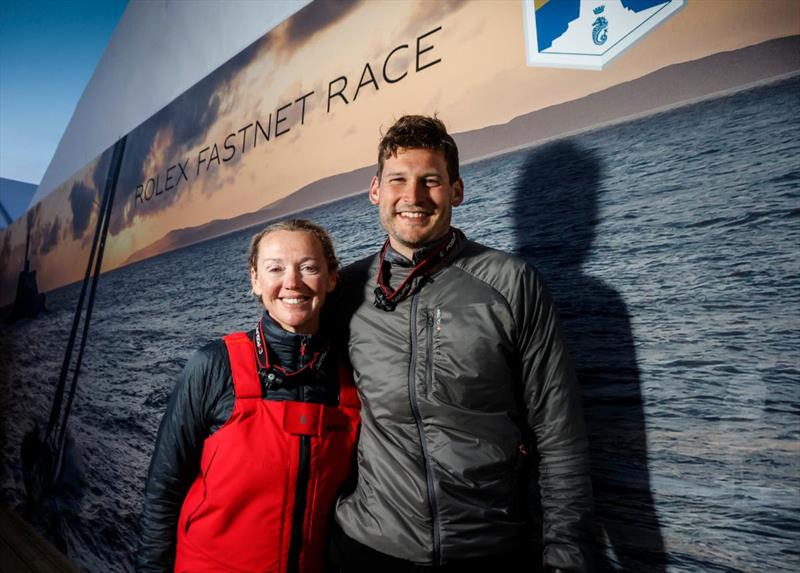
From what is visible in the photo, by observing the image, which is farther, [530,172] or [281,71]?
[281,71]

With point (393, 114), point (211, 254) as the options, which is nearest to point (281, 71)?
point (393, 114)

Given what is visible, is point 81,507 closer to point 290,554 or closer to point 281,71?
point 290,554

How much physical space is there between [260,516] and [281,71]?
A: 5.84ft

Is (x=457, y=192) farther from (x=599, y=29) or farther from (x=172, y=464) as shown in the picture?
(x=172, y=464)

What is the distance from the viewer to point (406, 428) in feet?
2.63

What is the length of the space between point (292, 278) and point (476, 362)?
0.45 metres

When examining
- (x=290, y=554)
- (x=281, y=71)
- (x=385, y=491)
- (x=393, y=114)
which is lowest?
(x=290, y=554)

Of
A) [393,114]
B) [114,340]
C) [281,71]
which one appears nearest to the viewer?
[393,114]

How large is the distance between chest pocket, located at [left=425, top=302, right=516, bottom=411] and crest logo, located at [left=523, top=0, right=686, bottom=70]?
2.12 feet

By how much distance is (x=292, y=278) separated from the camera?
93 centimetres

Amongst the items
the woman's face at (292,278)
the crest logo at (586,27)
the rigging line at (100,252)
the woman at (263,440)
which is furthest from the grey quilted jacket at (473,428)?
the rigging line at (100,252)

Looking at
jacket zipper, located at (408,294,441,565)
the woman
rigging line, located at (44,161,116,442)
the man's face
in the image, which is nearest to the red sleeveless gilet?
the woman

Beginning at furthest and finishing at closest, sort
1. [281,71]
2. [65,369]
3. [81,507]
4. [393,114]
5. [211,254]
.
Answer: [65,369] → [81,507] → [211,254] → [281,71] → [393,114]

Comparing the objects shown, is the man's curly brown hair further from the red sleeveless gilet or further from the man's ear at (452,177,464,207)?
the red sleeveless gilet
